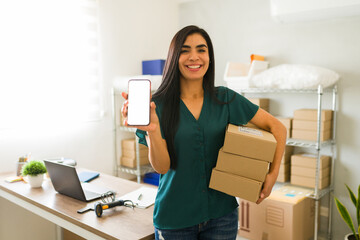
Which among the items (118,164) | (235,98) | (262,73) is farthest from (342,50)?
(118,164)

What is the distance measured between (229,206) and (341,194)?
190cm

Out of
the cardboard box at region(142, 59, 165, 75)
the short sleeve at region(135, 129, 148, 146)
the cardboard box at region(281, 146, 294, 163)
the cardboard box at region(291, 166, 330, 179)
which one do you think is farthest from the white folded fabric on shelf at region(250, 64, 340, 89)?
the short sleeve at region(135, 129, 148, 146)

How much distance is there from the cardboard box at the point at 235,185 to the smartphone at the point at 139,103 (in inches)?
14.7

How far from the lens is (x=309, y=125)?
105 inches

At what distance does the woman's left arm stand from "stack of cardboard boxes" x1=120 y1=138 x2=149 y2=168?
1.88 metres

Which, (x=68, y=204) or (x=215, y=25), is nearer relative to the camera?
(x=68, y=204)

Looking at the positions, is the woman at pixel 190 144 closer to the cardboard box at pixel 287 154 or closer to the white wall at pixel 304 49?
the cardboard box at pixel 287 154

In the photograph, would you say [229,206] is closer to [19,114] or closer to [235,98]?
[235,98]

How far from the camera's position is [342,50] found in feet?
8.96

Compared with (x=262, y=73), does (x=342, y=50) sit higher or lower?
higher

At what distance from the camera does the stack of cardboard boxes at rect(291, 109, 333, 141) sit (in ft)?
8.60

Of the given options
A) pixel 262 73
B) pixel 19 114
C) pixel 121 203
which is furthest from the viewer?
pixel 262 73

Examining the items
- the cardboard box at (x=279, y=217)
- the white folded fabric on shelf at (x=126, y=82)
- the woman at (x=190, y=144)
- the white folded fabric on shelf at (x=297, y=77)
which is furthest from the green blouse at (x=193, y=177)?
the white folded fabric on shelf at (x=126, y=82)

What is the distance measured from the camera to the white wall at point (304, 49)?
8.93 feet
